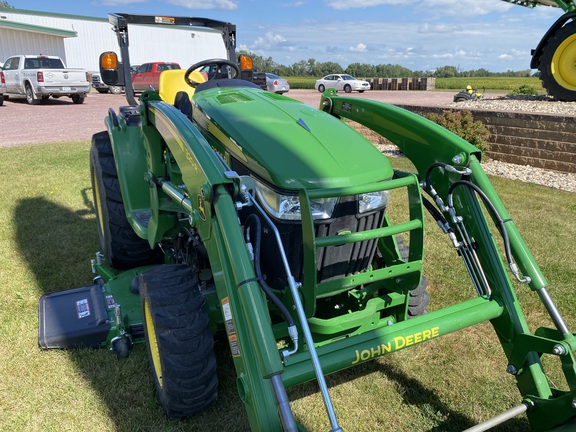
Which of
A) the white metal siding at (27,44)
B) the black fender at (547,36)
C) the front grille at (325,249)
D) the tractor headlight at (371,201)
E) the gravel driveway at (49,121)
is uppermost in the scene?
the white metal siding at (27,44)

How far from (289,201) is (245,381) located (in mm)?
779

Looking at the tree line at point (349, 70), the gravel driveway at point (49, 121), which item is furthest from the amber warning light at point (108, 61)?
the tree line at point (349, 70)

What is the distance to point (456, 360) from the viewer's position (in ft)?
10.3

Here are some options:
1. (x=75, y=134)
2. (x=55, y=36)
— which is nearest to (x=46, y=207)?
(x=75, y=134)

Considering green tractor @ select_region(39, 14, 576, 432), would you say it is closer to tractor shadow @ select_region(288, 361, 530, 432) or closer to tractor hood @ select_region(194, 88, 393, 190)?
tractor hood @ select_region(194, 88, 393, 190)

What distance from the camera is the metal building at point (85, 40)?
1232 inches

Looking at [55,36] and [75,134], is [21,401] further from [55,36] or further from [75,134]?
[55,36]

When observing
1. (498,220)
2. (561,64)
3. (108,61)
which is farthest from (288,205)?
(561,64)

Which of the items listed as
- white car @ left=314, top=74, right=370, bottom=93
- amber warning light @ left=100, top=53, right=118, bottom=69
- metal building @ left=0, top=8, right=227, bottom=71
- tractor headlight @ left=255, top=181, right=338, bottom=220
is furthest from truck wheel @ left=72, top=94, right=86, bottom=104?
tractor headlight @ left=255, top=181, right=338, bottom=220

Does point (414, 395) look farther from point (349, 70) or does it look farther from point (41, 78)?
point (349, 70)

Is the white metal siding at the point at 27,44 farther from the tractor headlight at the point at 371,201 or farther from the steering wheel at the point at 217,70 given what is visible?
the tractor headlight at the point at 371,201

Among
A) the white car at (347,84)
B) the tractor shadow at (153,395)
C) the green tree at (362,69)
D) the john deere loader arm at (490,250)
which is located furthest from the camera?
the green tree at (362,69)

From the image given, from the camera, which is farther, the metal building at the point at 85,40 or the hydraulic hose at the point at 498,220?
the metal building at the point at 85,40

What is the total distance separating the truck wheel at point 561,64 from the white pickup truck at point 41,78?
15675mm
